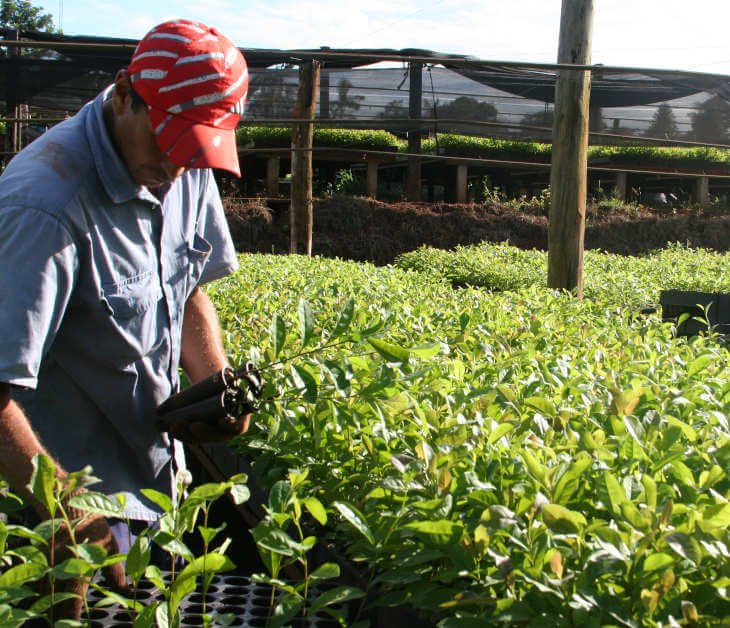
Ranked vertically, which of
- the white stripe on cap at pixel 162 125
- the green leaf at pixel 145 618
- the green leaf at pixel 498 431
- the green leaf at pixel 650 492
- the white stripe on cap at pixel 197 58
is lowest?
the green leaf at pixel 145 618

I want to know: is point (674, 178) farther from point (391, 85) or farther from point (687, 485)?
point (687, 485)

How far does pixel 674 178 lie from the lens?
2319 cm

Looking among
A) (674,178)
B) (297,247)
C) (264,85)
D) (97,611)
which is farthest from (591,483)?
(674,178)

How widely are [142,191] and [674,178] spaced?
2394 cm

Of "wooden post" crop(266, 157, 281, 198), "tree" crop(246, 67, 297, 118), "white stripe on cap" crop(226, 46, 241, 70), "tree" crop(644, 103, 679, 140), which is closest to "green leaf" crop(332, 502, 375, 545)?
"white stripe on cap" crop(226, 46, 241, 70)

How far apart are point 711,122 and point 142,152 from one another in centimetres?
1952

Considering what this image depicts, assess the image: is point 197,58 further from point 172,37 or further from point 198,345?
point 198,345

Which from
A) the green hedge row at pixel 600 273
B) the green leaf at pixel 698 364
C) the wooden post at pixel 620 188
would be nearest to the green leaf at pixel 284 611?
the green leaf at pixel 698 364

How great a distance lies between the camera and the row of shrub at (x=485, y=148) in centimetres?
1827

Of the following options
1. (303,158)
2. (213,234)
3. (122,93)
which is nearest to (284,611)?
(122,93)

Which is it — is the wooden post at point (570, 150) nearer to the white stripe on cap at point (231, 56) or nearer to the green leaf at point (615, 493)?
the white stripe on cap at point (231, 56)

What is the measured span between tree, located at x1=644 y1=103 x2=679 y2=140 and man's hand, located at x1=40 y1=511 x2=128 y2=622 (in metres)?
19.2

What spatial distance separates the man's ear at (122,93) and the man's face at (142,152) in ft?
0.08

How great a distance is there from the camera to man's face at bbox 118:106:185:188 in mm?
1783
